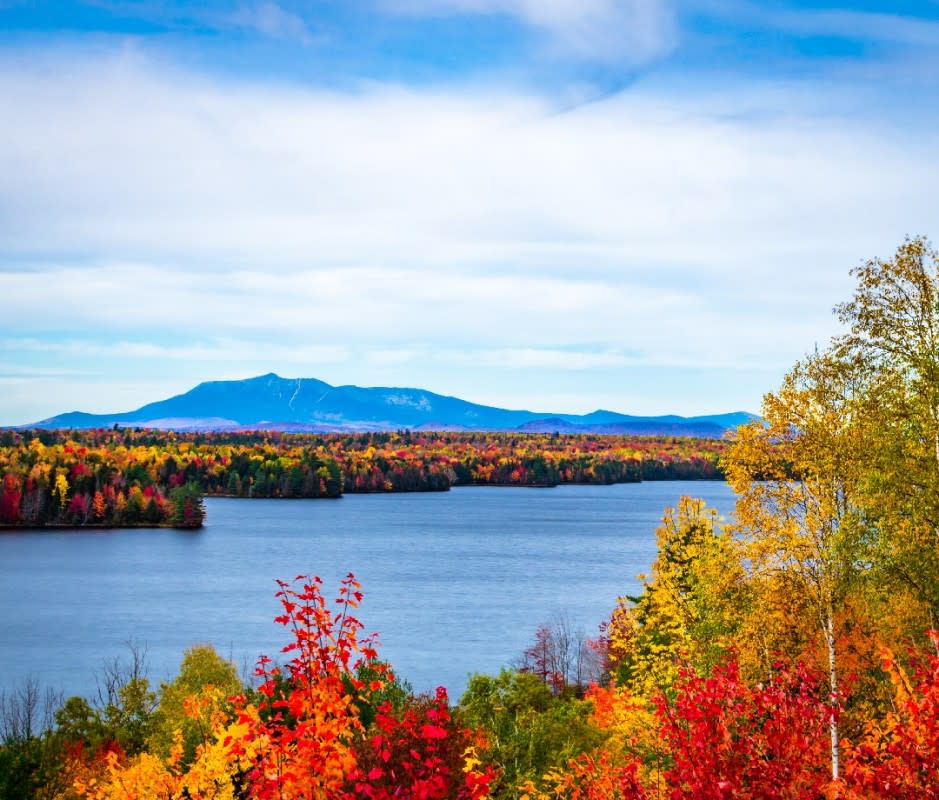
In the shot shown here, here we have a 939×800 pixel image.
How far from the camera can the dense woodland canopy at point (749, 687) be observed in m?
10.6

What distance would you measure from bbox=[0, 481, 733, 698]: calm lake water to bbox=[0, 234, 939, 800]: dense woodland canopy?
23889mm

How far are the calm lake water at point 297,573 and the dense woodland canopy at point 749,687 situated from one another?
23889mm

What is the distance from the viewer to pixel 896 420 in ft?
68.9

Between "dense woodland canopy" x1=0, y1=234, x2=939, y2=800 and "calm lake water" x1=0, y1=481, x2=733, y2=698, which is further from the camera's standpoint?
"calm lake water" x1=0, y1=481, x2=733, y2=698

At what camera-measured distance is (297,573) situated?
90688 millimetres

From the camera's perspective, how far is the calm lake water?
2409 inches

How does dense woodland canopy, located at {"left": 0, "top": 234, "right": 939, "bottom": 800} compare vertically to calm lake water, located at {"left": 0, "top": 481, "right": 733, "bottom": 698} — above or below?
above

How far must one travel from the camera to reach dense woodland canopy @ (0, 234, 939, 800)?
34.9 ft

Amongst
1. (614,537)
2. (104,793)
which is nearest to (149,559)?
(614,537)

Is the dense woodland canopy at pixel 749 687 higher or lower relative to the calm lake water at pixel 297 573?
higher

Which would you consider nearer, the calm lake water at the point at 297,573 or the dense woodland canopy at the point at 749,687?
the dense woodland canopy at the point at 749,687

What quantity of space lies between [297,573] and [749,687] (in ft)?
237

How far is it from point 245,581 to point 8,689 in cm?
4075

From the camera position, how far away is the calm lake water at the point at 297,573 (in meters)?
61.2
